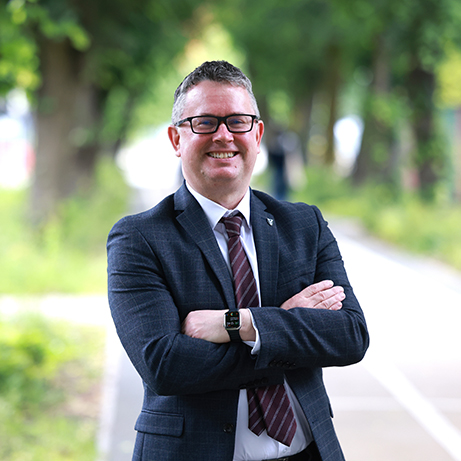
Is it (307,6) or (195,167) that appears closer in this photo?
(195,167)

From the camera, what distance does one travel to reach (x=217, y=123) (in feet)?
8.52

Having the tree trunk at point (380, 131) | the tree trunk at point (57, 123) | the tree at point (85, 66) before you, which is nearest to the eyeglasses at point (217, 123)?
the tree at point (85, 66)

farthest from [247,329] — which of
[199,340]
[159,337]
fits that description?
[159,337]

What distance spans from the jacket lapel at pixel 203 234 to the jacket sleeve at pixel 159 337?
76mm

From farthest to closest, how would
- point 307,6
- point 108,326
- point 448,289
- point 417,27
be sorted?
1. point 307,6
2. point 417,27
3. point 448,289
4. point 108,326

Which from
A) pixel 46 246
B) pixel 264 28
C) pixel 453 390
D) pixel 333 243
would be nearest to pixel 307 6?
pixel 264 28

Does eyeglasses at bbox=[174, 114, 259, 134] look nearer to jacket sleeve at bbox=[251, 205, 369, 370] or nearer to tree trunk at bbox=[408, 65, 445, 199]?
jacket sleeve at bbox=[251, 205, 369, 370]

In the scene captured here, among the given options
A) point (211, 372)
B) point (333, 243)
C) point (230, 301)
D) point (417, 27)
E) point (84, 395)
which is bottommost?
point (84, 395)

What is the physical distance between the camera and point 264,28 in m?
22.0

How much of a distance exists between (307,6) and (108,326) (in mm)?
14898

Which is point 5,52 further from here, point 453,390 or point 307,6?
point 307,6

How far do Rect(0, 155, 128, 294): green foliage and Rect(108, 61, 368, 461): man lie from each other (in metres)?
7.68

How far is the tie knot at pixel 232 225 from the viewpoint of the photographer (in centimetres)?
271

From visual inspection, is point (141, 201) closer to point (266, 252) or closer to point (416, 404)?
point (416, 404)
